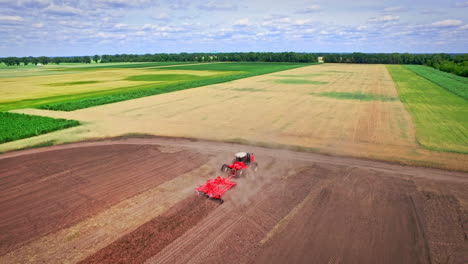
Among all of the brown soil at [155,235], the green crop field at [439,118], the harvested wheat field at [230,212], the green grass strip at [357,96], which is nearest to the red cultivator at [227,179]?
the harvested wheat field at [230,212]

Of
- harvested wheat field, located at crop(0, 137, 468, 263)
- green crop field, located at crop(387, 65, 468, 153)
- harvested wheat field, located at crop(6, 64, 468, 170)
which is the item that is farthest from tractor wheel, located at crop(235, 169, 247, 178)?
green crop field, located at crop(387, 65, 468, 153)

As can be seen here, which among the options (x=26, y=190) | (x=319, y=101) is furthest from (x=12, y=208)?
(x=319, y=101)

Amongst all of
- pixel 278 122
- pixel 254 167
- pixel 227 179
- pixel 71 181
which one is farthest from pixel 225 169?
pixel 278 122

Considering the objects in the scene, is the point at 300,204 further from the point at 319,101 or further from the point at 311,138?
the point at 319,101

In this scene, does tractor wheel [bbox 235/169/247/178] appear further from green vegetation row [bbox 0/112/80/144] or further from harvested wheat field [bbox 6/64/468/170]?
green vegetation row [bbox 0/112/80/144]

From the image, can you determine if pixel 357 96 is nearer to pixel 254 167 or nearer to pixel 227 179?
pixel 254 167

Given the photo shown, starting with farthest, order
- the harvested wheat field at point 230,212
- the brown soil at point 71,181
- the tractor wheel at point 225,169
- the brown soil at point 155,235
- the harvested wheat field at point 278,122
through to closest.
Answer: the harvested wheat field at point 278,122, the tractor wheel at point 225,169, the brown soil at point 71,181, the harvested wheat field at point 230,212, the brown soil at point 155,235

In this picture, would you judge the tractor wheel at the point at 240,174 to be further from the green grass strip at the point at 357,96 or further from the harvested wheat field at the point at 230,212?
the green grass strip at the point at 357,96
